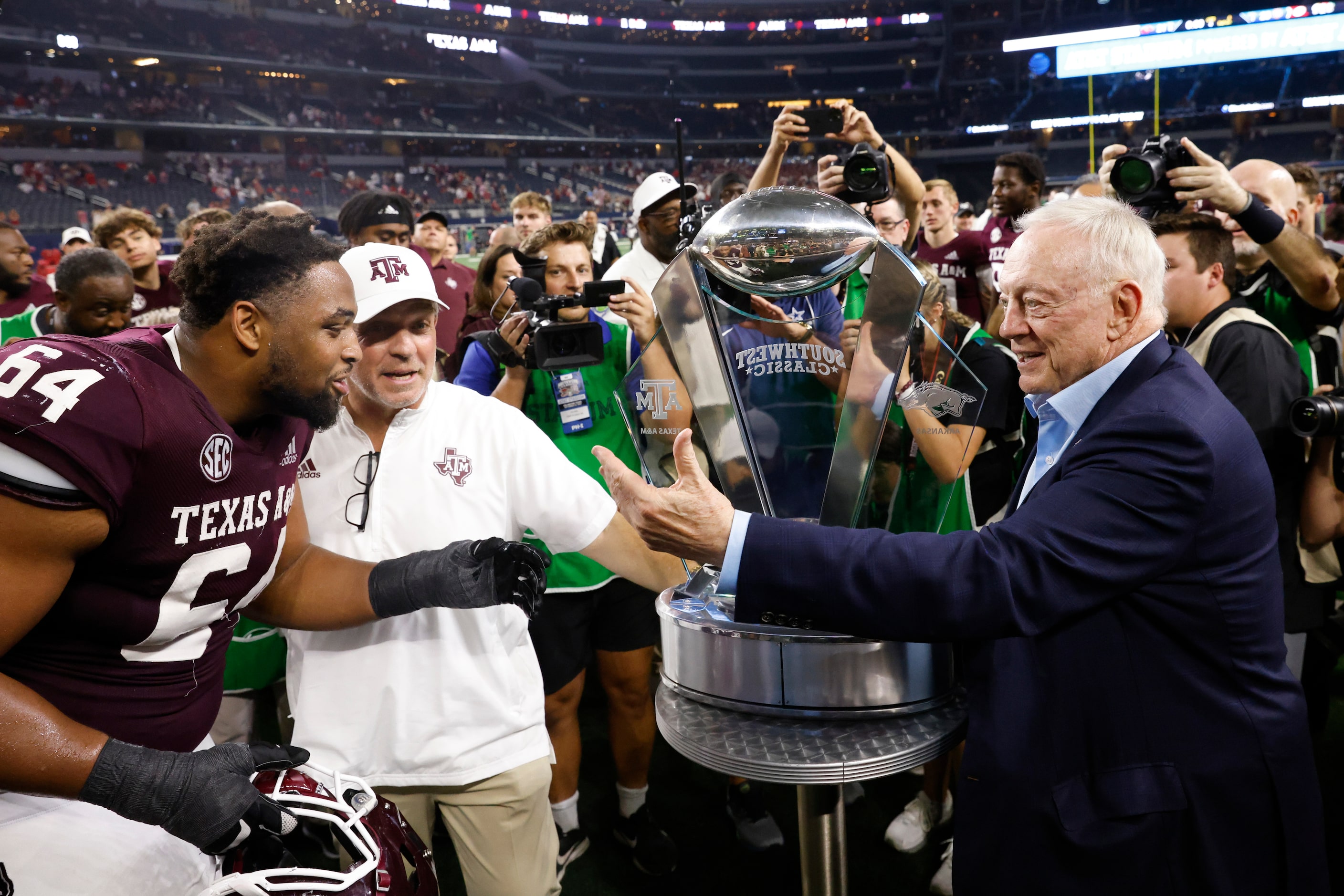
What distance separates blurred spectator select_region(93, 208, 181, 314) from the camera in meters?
4.39

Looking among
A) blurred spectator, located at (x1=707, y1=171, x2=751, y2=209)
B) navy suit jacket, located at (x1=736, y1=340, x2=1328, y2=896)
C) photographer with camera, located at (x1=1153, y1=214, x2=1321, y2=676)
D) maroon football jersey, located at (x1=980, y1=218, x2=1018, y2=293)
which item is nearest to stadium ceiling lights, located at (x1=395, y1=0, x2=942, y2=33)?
blurred spectator, located at (x1=707, y1=171, x2=751, y2=209)

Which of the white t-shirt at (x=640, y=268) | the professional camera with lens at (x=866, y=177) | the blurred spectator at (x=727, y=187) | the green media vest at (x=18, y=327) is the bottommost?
the green media vest at (x=18, y=327)

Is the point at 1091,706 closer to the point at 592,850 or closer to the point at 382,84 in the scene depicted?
the point at 592,850

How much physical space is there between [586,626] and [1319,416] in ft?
6.59

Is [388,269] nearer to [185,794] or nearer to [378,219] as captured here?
[185,794]

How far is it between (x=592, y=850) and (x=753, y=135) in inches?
1298

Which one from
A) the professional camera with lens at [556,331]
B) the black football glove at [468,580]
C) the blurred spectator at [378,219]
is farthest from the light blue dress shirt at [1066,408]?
the blurred spectator at [378,219]

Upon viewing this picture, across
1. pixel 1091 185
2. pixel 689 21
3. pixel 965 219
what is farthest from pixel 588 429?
pixel 689 21

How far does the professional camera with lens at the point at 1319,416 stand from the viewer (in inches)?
87.2

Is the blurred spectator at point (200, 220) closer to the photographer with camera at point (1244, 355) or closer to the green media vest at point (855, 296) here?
the green media vest at point (855, 296)

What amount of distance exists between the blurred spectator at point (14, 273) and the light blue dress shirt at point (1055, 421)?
5262 millimetres

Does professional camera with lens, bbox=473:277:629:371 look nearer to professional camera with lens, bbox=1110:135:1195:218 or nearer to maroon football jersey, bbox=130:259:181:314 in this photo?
professional camera with lens, bbox=1110:135:1195:218

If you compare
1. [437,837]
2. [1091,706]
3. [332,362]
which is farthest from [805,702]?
[437,837]

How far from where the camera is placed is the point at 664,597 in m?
1.62
